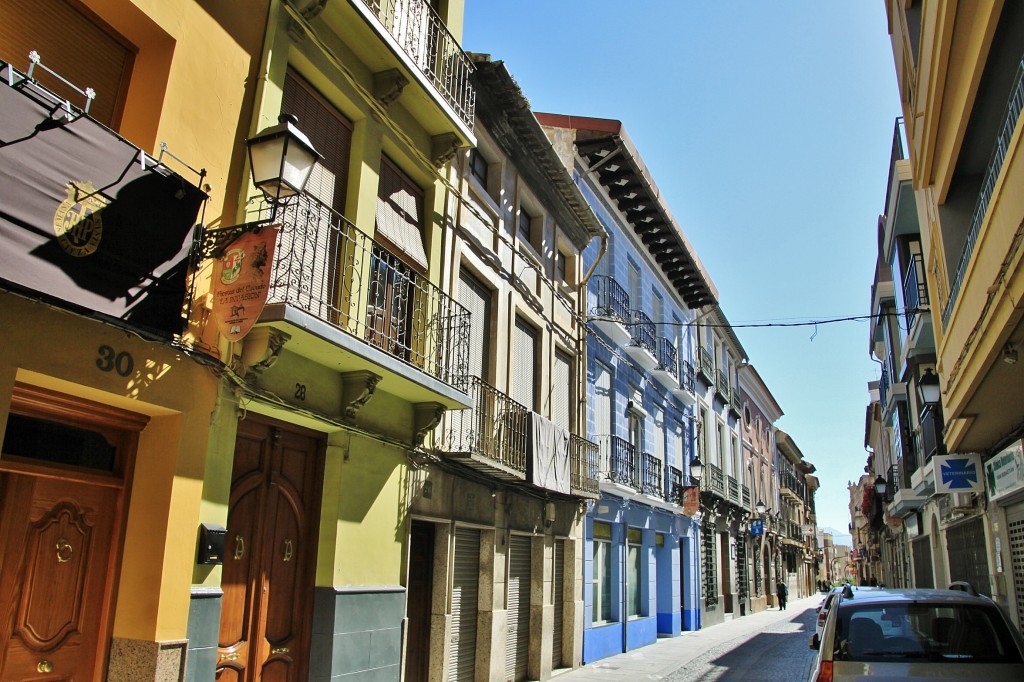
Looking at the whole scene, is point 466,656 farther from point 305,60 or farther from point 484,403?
point 305,60

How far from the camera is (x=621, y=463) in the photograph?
16.4m

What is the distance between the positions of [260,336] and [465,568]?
5.38 metres

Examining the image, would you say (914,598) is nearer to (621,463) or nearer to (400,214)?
A: (400,214)

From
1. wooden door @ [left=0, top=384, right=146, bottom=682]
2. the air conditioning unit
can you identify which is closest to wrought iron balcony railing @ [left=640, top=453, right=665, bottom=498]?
the air conditioning unit

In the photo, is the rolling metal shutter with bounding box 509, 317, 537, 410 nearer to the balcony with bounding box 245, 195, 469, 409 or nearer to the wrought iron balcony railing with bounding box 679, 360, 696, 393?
the balcony with bounding box 245, 195, 469, 409

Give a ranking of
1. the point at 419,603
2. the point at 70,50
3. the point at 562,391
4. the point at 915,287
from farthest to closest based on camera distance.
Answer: the point at 915,287 < the point at 562,391 < the point at 419,603 < the point at 70,50

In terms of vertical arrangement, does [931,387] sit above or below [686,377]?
below

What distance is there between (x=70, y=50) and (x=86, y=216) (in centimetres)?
147

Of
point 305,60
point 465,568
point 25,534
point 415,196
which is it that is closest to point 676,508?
point 465,568

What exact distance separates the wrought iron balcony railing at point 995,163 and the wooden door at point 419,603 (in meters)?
6.96

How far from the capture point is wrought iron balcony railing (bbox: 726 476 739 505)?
2664cm

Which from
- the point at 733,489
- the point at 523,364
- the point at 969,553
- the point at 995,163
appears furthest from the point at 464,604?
the point at 733,489

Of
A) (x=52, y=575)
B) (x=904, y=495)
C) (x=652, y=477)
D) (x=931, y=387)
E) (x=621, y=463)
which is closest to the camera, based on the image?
(x=52, y=575)

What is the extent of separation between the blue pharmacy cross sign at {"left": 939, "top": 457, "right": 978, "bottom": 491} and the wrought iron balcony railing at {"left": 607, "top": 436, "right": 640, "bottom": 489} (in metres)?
5.92
